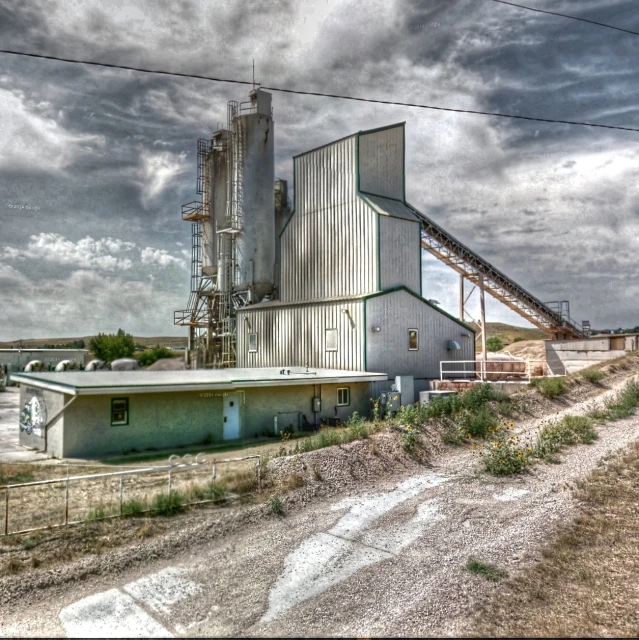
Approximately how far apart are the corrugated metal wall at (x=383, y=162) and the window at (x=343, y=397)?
11.3 m

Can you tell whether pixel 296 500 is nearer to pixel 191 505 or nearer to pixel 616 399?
pixel 191 505

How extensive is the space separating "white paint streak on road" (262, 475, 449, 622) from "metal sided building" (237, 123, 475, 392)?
43.7ft

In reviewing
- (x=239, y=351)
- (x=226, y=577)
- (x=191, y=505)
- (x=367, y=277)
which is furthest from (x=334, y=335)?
(x=226, y=577)

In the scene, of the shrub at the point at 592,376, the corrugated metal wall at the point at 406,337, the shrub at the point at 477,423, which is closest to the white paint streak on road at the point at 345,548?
the shrub at the point at 477,423

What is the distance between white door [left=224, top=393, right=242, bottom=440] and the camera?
66.7 ft

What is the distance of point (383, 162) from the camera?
2995cm

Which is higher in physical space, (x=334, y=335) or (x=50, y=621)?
(x=334, y=335)

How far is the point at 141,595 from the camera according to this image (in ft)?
26.4

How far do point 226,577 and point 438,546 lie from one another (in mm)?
3852

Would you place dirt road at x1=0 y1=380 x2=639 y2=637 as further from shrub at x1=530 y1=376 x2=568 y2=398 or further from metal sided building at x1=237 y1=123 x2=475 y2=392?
metal sided building at x1=237 y1=123 x2=475 y2=392

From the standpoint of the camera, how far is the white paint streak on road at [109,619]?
7020mm

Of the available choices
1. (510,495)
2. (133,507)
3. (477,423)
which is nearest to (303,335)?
(477,423)

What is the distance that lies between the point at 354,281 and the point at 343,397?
23.0 ft

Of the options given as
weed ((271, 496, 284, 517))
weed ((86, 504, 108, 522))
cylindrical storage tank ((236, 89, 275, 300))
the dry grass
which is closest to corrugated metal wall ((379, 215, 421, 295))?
cylindrical storage tank ((236, 89, 275, 300))
